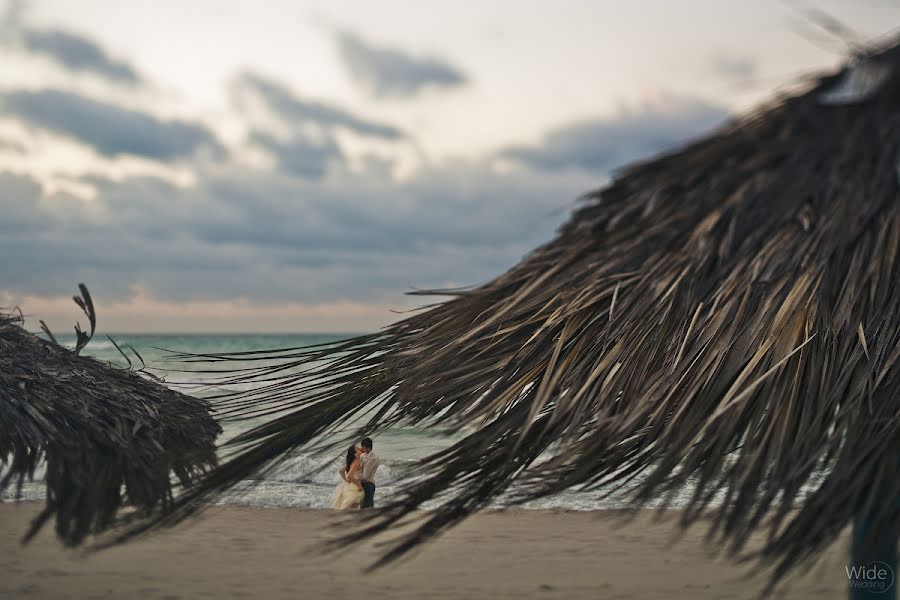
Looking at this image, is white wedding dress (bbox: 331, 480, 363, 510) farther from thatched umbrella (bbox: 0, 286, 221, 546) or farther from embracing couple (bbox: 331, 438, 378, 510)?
thatched umbrella (bbox: 0, 286, 221, 546)

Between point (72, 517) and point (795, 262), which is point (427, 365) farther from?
point (72, 517)

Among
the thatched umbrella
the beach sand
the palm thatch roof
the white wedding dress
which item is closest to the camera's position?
the palm thatch roof

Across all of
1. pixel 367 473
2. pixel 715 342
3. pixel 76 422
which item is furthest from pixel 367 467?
pixel 715 342

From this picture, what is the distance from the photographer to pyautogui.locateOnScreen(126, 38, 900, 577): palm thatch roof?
1.62 metres

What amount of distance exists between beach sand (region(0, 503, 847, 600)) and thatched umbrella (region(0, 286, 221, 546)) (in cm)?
299

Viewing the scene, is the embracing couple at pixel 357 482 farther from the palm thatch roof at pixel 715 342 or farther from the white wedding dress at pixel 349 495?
the palm thatch roof at pixel 715 342

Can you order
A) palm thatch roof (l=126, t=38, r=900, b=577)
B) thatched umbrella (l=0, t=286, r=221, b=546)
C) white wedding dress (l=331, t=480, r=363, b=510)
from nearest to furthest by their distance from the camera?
palm thatch roof (l=126, t=38, r=900, b=577)
thatched umbrella (l=0, t=286, r=221, b=546)
white wedding dress (l=331, t=480, r=363, b=510)

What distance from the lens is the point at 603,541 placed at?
10000 millimetres

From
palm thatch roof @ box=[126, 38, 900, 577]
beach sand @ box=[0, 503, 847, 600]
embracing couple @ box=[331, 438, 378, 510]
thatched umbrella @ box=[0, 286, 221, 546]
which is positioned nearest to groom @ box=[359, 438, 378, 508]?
embracing couple @ box=[331, 438, 378, 510]

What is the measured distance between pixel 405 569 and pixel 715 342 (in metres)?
7.31

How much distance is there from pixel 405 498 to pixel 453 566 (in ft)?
24.3

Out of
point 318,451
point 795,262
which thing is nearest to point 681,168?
point 795,262

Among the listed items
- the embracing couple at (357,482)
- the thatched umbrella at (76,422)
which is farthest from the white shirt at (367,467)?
the thatched umbrella at (76,422)

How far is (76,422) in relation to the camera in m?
4.26
